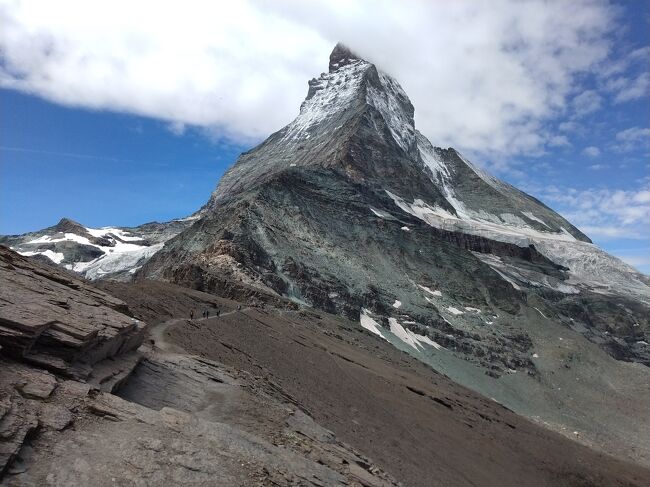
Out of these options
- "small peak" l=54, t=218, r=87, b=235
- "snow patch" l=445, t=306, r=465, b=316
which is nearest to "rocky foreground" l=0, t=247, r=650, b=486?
"snow patch" l=445, t=306, r=465, b=316

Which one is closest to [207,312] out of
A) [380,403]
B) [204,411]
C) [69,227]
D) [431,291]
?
[380,403]

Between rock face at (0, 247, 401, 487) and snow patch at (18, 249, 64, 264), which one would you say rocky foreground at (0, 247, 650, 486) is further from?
snow patch at (18, 249, 64, 264)

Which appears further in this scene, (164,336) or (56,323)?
(164,336)

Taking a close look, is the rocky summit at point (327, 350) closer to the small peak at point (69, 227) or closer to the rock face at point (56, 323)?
the rock face at point (56, 323)

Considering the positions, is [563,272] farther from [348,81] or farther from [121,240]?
[121,240]

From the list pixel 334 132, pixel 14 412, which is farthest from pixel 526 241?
pixel 14 412

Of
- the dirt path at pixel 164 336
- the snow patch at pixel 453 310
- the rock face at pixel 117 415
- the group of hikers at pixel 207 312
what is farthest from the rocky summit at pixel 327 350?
the group of hikers at pixel 207 312

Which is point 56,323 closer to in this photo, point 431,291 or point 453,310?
point 453,310
